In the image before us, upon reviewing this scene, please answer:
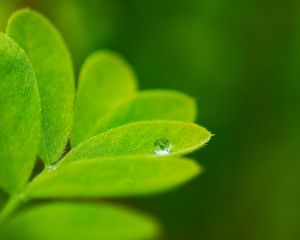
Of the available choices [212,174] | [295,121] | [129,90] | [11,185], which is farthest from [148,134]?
[295,121]

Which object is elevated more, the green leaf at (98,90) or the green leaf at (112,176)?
the green leaf at (98,90)

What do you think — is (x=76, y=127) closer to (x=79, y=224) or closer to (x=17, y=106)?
(x=17, y=106)

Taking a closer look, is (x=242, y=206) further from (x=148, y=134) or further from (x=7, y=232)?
(x=148, y=134)

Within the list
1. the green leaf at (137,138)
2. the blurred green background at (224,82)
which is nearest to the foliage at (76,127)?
the green leaf at (137,138)

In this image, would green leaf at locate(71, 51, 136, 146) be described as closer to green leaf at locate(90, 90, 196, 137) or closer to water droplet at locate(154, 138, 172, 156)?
green leaf at locate(90, 90, 196, 137)

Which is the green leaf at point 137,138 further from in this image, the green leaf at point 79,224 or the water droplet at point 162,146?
the green leaf at point 79,224

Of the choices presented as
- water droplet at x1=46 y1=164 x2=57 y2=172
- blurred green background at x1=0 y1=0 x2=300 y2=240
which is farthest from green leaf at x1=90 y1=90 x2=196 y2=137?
blurred green background at x1=0 y1=0 x2=300 y2=240

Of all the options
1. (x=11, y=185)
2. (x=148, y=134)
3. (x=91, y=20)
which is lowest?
(x=11, y=185)

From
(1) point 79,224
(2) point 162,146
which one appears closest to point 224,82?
(1) point 79,224

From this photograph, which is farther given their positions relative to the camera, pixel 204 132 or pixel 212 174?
pixel 212 174
